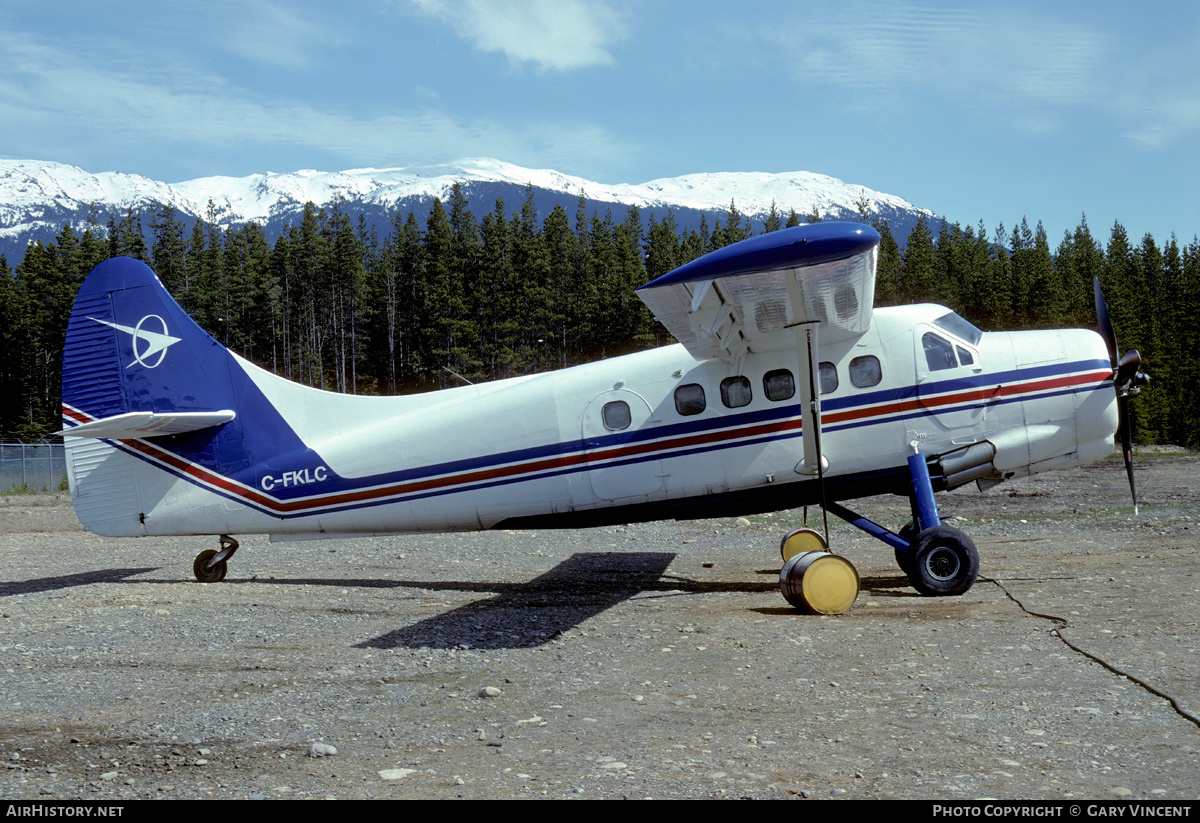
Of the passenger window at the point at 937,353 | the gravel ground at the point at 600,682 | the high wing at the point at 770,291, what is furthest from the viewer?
the passenger window at the point at 937,353

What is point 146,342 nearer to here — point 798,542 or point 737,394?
point 737,394

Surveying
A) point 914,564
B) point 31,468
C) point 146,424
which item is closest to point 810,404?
point 914,564

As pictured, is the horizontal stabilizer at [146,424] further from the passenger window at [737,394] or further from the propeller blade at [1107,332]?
the propeller blade at [1107,332]

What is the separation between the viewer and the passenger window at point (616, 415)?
9883mm

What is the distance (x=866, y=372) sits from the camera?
31.5ft

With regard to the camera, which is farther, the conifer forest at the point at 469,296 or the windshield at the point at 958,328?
the conifer forest at the point at 469,296

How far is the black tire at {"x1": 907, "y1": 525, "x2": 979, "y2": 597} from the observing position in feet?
29.6

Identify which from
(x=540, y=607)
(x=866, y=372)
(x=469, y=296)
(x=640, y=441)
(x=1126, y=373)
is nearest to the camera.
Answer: (x=540, y=607)

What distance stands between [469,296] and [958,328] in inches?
3198

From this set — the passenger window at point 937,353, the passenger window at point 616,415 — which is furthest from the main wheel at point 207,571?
the passenger window at point 937,353

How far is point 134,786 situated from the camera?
4.05 meters

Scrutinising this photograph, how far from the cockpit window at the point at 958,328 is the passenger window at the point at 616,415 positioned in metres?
3.69

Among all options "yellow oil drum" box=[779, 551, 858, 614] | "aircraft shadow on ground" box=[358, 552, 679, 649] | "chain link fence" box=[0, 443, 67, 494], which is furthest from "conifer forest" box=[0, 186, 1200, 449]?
"yellow oil drum" box=[779, 551, 858, 614]
